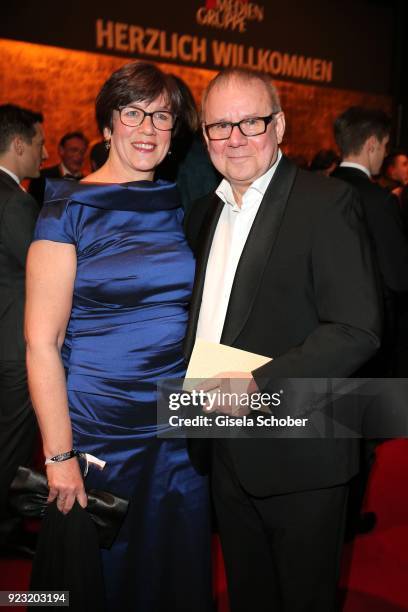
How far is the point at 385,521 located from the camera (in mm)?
3426

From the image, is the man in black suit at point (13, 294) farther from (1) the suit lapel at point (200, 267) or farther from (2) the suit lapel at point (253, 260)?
(2) the suit lapel at point (253, 260)

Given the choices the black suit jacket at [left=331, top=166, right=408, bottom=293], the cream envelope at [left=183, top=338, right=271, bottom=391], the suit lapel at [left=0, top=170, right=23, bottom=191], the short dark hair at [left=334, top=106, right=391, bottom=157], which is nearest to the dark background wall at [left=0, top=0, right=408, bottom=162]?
the suit lapel at [left=0, top=170, right=23, bottom=191]

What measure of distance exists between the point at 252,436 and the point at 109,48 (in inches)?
249

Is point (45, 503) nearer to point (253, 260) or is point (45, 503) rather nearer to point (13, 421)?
point (253, 260)

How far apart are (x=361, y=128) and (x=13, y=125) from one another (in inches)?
72.9

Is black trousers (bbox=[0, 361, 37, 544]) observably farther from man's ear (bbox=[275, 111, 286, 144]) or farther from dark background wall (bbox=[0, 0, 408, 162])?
dark background wall (bbox=[0, 0, 408, 162])

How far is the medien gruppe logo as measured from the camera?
25.6 feet

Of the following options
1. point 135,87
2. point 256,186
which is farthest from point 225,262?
point 135,87

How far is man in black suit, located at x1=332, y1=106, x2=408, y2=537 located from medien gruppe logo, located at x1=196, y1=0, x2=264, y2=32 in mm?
4808

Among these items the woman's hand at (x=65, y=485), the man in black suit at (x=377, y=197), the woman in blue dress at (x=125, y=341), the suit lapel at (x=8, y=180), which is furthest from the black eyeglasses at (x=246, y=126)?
the man in black suit at (x=377, y=197)

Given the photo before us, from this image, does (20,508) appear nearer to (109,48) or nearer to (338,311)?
(338,311)

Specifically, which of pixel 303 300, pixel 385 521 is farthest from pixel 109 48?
pixel 303 300

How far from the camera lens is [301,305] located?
171 cm

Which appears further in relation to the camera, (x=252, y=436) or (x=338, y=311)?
(x=252, y=436)
